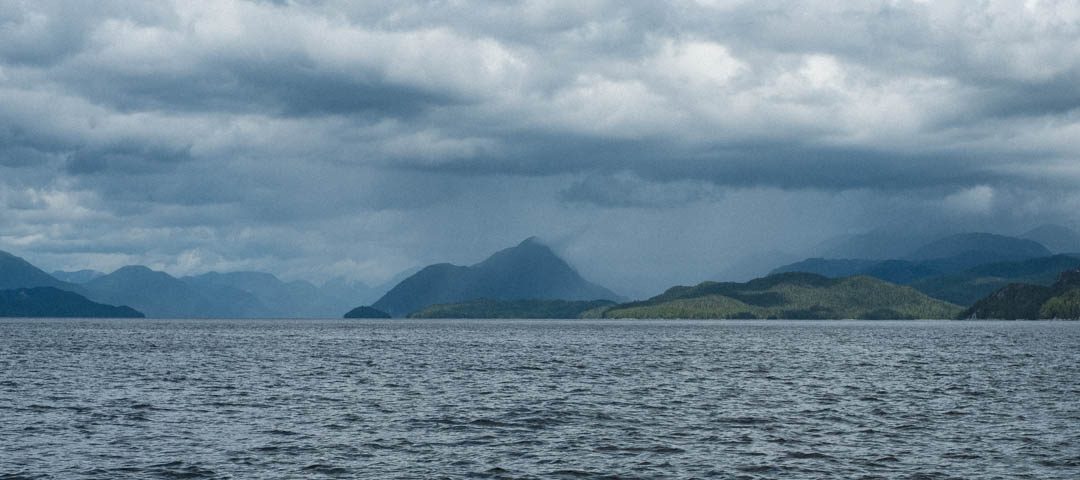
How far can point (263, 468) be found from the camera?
4862 centimetres

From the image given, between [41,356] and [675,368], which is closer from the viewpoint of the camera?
[675,368]

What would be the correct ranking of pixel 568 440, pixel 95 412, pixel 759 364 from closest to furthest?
pixel 568 440, pixel 95 412, pixel 759 364

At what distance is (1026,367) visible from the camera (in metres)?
125

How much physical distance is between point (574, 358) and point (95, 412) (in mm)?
92928

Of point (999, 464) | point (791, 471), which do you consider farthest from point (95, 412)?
point (999, 464)

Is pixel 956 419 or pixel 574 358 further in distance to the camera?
pixel 574 358

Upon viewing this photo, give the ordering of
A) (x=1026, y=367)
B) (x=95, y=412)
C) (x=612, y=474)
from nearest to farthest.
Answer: (x=612, y=474) → (x=95, y=412) → (x=1026, y=367)

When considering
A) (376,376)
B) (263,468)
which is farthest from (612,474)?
(376,376)

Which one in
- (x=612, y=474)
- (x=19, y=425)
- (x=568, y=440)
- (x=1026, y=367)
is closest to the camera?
(x=612, y=474)

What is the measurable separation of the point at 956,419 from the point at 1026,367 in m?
66.8

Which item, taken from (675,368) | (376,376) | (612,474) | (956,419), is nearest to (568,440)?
(612,474)

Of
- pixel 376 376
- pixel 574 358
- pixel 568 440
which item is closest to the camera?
pixel 568 440

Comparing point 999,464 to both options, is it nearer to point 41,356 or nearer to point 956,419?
point 956,419

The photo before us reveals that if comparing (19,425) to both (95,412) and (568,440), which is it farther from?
(568,440)
